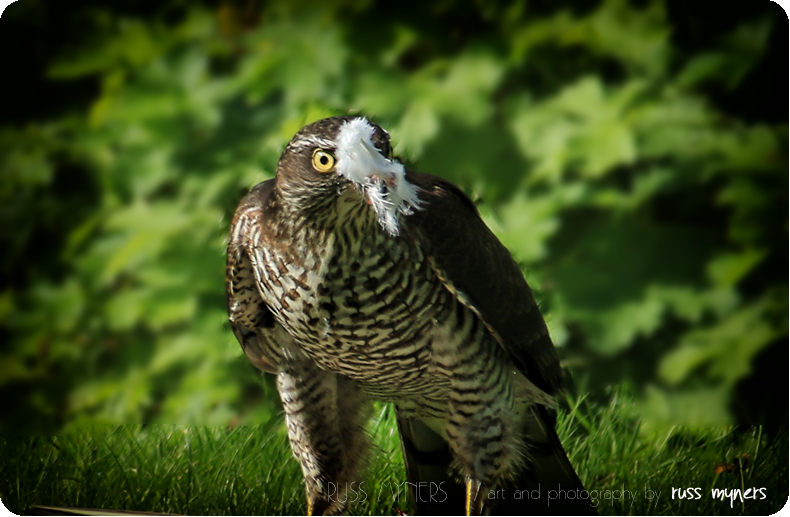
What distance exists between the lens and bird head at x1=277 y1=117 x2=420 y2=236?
4.70ft

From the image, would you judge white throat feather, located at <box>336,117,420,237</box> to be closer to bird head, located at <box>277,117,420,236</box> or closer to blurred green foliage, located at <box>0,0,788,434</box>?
bird head, located at <box>277,117,420,236</box>

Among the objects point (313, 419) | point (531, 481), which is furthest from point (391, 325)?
point (531, 481)

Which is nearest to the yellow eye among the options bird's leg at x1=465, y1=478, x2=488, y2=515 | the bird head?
the bird head

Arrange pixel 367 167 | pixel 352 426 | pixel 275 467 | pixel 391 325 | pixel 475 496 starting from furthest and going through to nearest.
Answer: pixel 275 467 → pixel 352 426 → pixel 475 496 → pixel 391 325 → pixel 367 167

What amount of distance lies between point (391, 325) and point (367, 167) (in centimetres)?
42

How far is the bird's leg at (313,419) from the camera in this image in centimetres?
187

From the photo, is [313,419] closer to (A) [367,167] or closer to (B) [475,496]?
(B) [475,496]

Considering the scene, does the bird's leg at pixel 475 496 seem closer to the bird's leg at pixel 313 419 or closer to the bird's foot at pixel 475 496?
the bird's foot at pixel 475 496

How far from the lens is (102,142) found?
2193 mm

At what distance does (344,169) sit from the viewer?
4.70 ft

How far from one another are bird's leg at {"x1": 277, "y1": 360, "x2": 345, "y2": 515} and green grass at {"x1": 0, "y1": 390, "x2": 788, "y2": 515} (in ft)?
0.59

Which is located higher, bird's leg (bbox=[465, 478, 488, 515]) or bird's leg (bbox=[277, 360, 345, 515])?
bird's leg (bbox=[277, 360, 345, 515])

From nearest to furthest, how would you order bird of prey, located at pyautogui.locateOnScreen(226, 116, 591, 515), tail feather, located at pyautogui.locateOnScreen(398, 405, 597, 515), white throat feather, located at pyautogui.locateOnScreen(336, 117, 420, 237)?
white throat feather, located at pyautogui.locateOnScreen(336, 117, 420, 237) < bird of prey, located at pyautogui.locateOnScreen(226, 116, 591, 515) < tail feather, located at pyautogui.locateOnScreen(398, 405, 597, 515)

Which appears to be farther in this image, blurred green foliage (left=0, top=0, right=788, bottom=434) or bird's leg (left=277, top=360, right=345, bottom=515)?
blurred green foliage (left=0, top=0, right=788, bottom=434)
